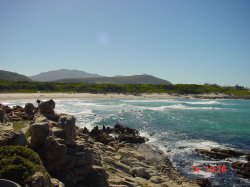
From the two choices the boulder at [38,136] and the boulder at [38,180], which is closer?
the boulder at [38,180]

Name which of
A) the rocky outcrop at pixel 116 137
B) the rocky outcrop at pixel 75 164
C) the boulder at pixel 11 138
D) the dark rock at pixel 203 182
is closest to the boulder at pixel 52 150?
the rocky outcrop at pixel 75 164

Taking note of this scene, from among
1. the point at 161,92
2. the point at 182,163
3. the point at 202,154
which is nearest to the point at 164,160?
the point at 182,163

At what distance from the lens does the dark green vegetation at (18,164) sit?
10570 mm

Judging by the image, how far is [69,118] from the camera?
58.9ft

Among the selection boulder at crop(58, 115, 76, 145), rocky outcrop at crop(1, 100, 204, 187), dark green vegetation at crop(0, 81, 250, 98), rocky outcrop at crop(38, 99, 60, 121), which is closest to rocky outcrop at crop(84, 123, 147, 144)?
rocky outcrop at crop(1, 100, 204, 187)

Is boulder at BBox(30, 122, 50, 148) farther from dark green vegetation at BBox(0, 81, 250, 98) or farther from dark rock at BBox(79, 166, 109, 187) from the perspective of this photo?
dark green vegetation at BBox(0, 81, 250, 98)

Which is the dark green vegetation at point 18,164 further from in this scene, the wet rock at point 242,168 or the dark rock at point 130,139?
the dark rock at point 130,139

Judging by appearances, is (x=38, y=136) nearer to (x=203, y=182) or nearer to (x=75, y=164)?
(x=75, y=164)

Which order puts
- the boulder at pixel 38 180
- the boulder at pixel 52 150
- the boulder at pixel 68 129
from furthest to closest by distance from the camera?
the boulder at pixel 68 129
the boulder at pixel 52 150
the boulder at pixel 38 180

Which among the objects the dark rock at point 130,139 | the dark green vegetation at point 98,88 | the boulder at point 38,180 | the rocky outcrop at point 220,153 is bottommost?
the rocky outcrop at point 220,153

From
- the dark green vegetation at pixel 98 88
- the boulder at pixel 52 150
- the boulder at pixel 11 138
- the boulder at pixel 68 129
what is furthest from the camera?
the dark green vegetation at pixel 98 88

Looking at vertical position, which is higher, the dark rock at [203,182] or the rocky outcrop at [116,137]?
the rocky outcrop at [116,137]

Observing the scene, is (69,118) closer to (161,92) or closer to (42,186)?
(42,186)

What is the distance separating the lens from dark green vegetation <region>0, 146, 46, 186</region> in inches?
416
